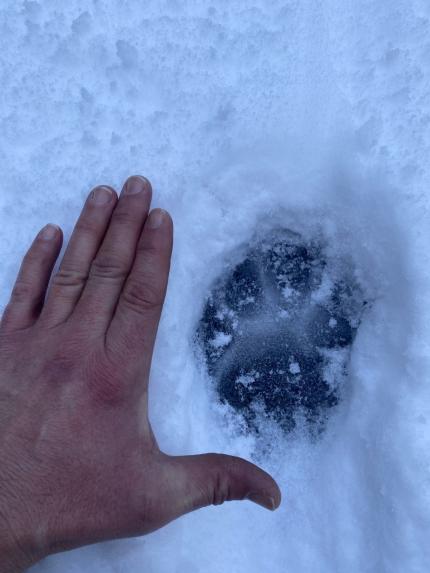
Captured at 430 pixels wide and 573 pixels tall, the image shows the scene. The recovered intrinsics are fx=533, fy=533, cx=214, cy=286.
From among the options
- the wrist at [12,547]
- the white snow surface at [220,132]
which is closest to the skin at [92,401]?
the wrist at [12,547]

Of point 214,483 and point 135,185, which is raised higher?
point 135,185

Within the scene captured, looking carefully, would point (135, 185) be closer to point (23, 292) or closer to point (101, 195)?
point (101, 195)

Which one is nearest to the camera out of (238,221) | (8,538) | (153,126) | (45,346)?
(8,538)

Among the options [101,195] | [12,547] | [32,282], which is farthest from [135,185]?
[12,547]

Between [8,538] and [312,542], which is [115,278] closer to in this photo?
[8,538]

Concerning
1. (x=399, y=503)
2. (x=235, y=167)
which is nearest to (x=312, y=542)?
(x=399, y=503)

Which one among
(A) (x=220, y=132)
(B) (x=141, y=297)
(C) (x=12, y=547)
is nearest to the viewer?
(C) (x=12, y=547)
